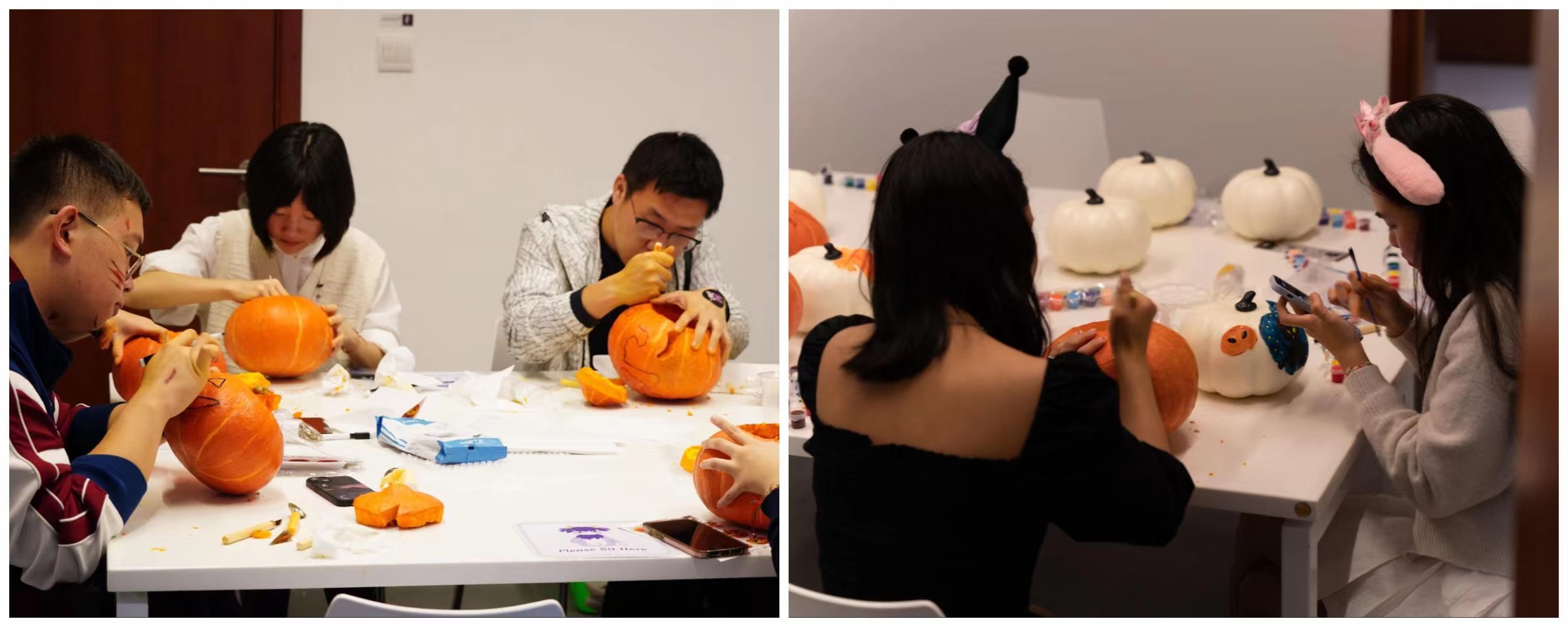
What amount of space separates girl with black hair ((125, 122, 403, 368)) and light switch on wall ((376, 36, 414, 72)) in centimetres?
105

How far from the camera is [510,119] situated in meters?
3.45

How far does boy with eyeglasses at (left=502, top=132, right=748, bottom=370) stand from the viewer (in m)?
2.05

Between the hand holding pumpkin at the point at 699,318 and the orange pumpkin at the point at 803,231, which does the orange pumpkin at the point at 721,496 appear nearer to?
the orange pumpkin at the point at 803,231

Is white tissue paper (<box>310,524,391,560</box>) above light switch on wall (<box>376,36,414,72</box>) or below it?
below

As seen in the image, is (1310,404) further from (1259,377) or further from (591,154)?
(591,154)

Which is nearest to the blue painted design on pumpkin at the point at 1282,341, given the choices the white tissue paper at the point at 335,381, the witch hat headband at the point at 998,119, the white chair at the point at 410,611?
the witch hat headband at the point at 998,119

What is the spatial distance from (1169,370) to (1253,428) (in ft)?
0.68

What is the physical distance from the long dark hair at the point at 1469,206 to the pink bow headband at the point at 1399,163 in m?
0.01

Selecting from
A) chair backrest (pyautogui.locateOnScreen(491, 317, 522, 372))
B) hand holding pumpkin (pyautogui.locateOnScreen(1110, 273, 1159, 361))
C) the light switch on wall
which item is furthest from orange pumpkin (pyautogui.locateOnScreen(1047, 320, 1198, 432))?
the light switch on wall

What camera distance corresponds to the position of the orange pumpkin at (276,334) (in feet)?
6.49

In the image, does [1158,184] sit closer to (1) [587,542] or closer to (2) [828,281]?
(2) [828,281]

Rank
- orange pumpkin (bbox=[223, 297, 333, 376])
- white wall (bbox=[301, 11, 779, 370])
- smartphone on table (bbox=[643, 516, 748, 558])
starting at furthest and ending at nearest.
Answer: white wall (bbox=[301, 11, 779, 370])
orange pumpkin (bbox=[223, 297, 333, 376])
smartphone on table (bbox=[643, 516, 748, 558])

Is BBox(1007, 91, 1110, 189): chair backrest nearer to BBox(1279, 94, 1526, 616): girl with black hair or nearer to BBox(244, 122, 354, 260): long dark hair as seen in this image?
BBox(1279, 94, 1526, 616): girl with black hair

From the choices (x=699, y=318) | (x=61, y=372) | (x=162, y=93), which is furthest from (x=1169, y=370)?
(x=162, y=93)
